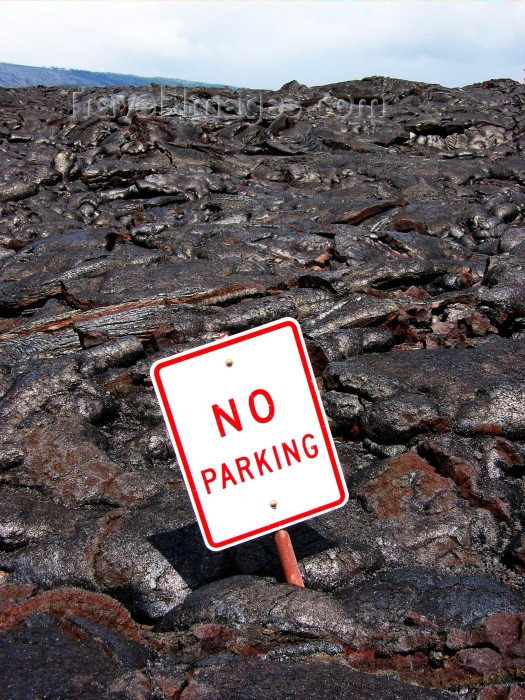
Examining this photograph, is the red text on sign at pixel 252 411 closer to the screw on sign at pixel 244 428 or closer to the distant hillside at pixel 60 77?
the screw on sign at pixel 244 428

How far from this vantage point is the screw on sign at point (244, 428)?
369cm

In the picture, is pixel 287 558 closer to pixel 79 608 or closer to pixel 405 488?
pixel 79 608

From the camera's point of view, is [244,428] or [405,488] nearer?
[244,428]

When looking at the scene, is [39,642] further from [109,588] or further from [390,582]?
[390,582]

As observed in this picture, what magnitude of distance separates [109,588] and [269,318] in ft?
16.4

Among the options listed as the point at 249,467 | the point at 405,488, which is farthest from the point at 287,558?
the point at 405,488

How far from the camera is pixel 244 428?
3725 millimetres

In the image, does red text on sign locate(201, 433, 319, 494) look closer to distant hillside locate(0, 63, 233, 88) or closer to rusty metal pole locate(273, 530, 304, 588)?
rusty metal pole locate(273, 530, 304, 588)

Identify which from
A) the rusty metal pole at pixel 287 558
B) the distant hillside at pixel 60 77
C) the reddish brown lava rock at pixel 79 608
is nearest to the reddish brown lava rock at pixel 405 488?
the rusty metal pole at pixel 287 558

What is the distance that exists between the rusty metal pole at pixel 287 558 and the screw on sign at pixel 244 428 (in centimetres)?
17

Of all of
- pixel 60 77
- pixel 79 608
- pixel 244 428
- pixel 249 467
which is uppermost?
pixel 60 77

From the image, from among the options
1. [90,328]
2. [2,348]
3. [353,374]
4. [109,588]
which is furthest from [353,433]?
[2,348]

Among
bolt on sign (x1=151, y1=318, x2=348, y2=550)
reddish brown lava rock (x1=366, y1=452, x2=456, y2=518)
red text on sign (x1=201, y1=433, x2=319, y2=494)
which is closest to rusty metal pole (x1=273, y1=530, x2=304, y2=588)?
bolt on sign (x1=151, y1=318, x2=348, y2=550)

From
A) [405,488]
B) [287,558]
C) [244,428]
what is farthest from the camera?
[405,488]
